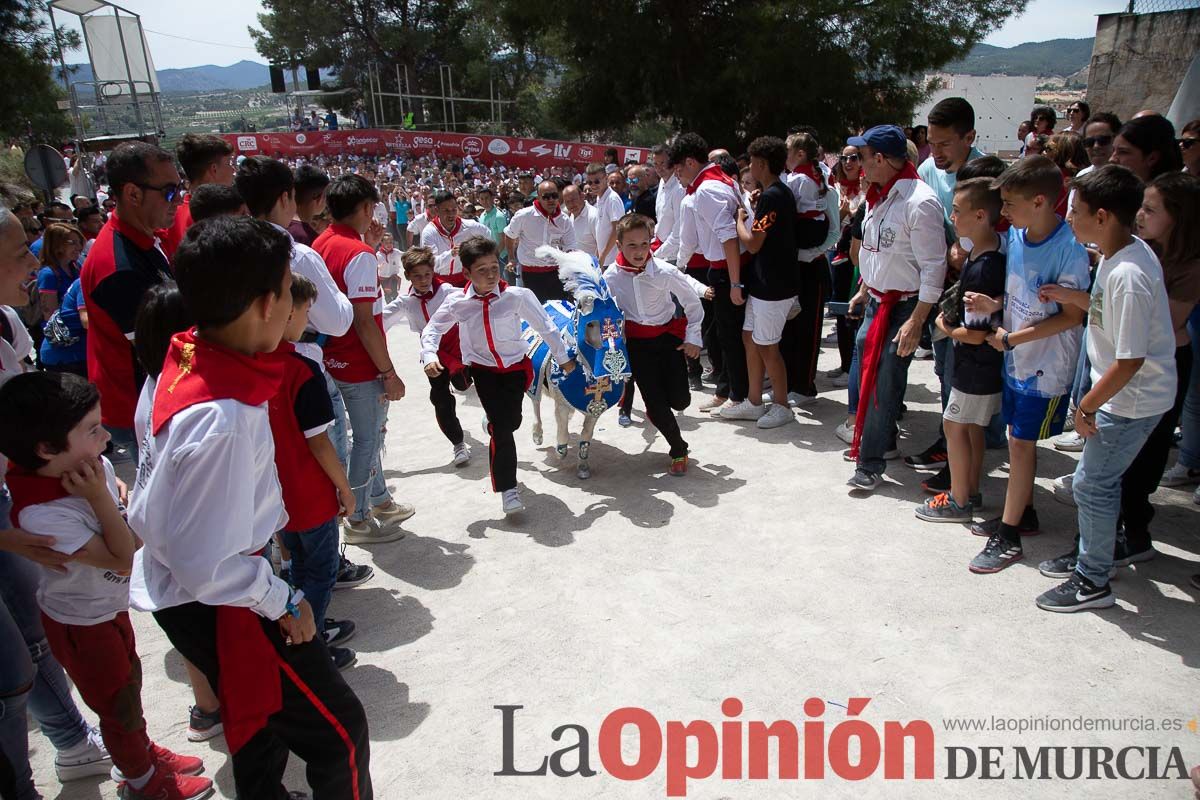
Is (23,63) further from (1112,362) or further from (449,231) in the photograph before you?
(1112,362)

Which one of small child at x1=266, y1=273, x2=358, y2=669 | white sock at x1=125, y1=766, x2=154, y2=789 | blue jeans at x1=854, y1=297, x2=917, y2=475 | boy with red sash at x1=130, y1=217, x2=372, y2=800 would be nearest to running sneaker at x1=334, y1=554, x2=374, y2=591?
small child at x1=266, y1=273, x2=358, y2=669

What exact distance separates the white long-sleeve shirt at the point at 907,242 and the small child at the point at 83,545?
13.8 ft

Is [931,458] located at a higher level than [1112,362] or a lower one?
lower

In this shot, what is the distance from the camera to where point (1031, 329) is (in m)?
3.74

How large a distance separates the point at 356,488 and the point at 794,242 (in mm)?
3697

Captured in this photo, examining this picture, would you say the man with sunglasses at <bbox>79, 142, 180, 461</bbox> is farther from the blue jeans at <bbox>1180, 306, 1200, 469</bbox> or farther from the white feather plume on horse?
the blue jeans at <bbox>1180, 306, 1200, 469</bbox>

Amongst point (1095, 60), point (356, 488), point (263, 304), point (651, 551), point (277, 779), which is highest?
point (1095, 60)

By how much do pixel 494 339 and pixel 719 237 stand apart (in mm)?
2203

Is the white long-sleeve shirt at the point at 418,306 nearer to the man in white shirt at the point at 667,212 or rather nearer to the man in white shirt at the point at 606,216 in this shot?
the man in white shirt at the point at 667,212

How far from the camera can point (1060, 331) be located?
12.2 ft

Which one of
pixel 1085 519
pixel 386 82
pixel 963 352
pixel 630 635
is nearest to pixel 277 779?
pixel 630 635

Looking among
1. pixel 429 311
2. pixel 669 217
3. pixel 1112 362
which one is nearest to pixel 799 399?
pixel 669 217

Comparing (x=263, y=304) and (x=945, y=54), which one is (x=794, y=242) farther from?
(x=945, y=54)

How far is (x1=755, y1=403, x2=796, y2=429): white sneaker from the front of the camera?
6.22 m
